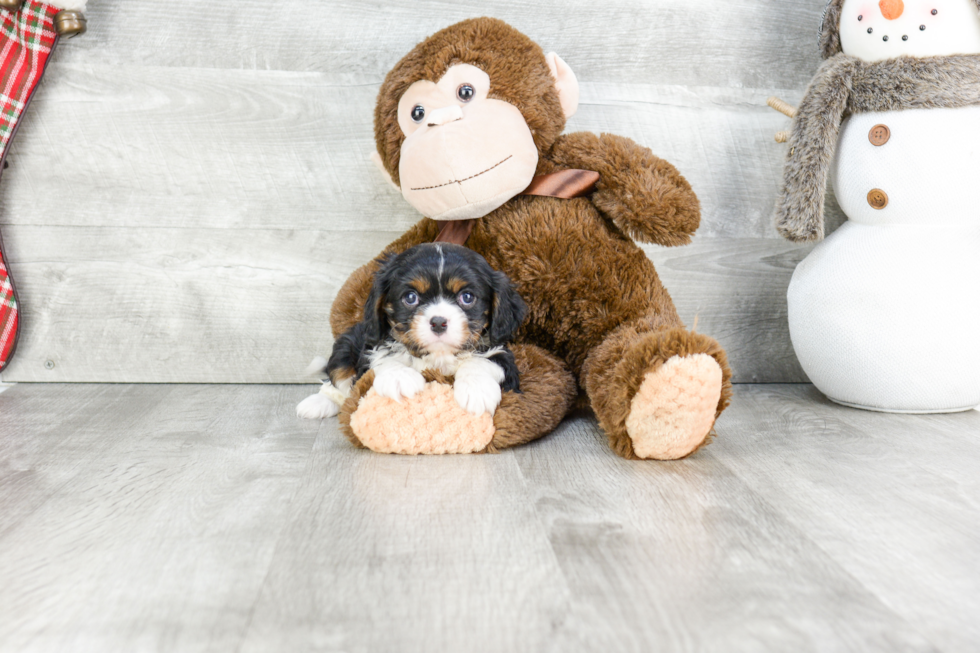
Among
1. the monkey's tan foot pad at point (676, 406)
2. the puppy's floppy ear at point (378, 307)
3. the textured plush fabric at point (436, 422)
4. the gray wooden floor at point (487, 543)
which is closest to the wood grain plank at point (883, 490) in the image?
the gray wooden floor at point (487, 543)

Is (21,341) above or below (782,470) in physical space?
below

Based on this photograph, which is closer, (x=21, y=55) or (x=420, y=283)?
(x=420, y=283)

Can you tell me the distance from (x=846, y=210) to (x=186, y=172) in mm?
1692

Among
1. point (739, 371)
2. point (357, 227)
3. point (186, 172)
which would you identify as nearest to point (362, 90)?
point (357, 227)

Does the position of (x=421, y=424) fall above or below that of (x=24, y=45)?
below

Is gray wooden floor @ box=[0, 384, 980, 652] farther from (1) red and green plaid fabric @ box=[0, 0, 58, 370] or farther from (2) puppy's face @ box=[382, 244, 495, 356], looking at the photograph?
(1) red and green plaid fabric @ box=[0, 0, 58, 370]

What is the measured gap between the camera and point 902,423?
1.67 m

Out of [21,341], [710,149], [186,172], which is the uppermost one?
[710,149]

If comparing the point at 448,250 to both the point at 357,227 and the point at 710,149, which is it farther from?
the point at 710,149

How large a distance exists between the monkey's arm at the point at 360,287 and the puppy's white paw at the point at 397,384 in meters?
0.30

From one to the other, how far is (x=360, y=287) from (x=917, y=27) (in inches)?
54.1

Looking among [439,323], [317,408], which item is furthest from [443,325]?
[317,408]

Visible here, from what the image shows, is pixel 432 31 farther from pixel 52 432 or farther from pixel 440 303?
pixel 52 432

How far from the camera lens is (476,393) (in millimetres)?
1409
